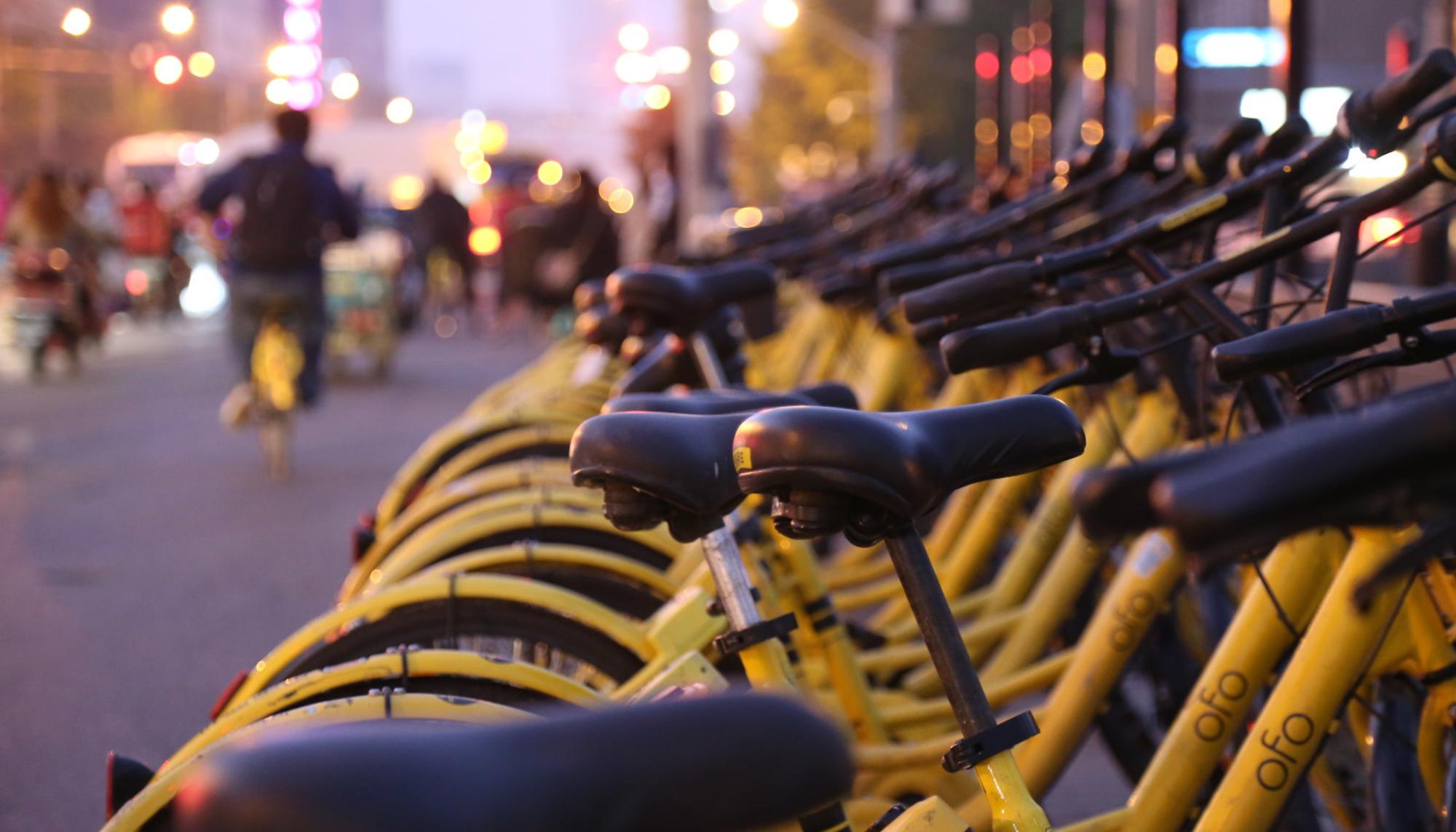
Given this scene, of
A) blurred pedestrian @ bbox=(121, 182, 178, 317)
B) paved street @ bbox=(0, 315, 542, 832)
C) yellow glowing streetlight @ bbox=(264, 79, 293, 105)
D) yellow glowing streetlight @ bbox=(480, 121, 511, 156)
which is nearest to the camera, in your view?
paved street @ bbox=(0, 315, 542, 832)

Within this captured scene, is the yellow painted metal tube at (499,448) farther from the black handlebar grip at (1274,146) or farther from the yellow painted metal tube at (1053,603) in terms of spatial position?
the black handlebar grip at (1274,146)

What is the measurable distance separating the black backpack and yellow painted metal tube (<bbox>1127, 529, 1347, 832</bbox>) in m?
8.45

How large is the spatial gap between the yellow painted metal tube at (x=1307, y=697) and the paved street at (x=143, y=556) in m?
2.96

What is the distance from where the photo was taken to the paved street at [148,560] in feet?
16.8

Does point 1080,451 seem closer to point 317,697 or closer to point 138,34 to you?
point 317,697

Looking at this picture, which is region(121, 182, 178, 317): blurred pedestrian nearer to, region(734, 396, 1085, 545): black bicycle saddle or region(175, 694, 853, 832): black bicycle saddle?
region(734, 396, 1085, 545): black bicycle saddle

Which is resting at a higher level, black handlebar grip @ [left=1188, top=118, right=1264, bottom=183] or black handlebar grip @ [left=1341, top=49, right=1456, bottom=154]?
black handlebar grip @ [left=1188, top=118, right=1264, bottom=183]

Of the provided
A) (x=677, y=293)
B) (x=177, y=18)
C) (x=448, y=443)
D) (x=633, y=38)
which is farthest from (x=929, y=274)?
(x=633, y=38)

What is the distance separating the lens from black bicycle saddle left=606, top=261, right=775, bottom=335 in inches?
153

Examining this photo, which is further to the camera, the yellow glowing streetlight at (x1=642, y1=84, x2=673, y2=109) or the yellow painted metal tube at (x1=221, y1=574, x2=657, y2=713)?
the yellow glowing streetlight at (x1=642, y1=84, x2=673, y2=109)

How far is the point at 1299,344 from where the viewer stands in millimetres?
1773

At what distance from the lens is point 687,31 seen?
45.8 ft

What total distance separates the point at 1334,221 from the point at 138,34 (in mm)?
22979

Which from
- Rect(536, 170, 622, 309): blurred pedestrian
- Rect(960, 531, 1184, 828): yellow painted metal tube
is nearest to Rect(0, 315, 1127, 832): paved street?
Rect(960, 531, 1184, 828): yellow painted metal tube
